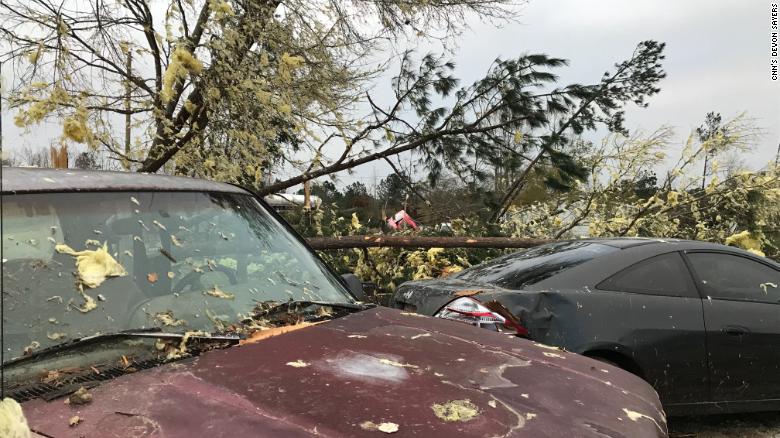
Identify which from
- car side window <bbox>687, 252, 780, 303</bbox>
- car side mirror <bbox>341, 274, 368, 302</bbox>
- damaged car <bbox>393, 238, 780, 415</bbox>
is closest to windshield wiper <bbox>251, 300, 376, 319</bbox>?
car side mirror <bbox>341, 274, 368, 302</bbox>

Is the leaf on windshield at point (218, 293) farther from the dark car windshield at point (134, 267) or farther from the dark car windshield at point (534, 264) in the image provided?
the dark car windshield at point (534, 264)

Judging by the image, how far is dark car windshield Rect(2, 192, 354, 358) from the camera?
A: 188cm

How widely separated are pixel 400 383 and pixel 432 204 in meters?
6.73

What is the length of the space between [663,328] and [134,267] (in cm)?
350

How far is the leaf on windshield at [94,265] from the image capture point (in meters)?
2.00

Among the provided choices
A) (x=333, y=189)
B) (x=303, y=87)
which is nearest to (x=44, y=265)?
(x=303, y=87)

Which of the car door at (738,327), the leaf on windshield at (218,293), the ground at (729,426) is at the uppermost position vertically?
the leaf on windshield at (218,293)

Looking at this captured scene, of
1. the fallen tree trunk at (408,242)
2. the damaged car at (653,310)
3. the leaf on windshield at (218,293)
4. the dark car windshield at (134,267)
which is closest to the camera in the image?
the dark car windshield at (134,267)

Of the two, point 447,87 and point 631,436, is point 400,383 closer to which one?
point 631,436

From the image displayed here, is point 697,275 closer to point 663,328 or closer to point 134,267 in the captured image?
point 663,328

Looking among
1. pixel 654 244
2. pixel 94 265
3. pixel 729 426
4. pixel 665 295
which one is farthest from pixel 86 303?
pixel 729 426

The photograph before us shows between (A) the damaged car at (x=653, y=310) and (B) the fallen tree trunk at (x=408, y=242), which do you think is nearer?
(A) the damaged car at (x=653, y=310)

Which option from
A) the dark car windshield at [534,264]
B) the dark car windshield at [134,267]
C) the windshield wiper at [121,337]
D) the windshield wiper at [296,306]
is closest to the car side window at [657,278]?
the dark car windshield at [534,264]

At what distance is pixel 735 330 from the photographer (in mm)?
4277
